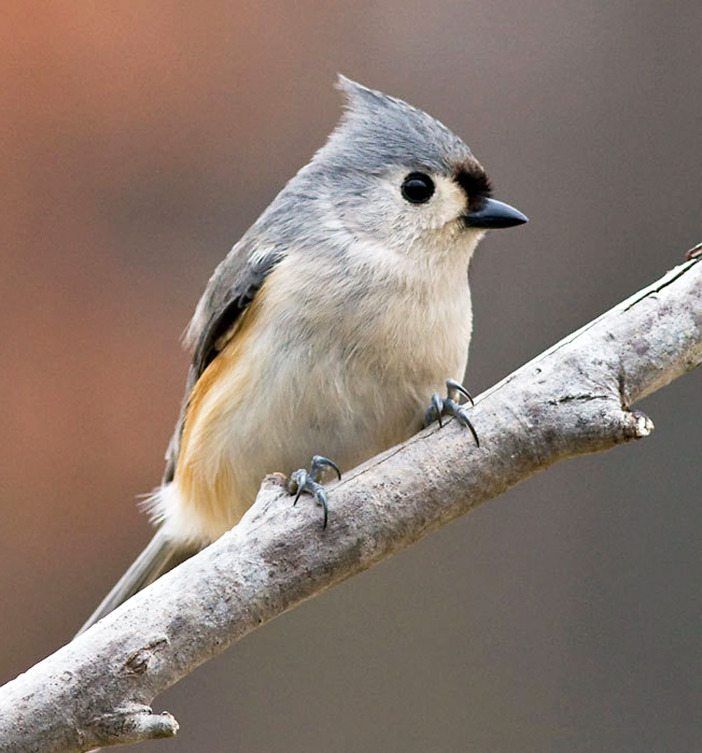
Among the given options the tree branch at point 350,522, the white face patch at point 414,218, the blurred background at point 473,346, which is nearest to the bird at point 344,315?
the white face patch at point 414,218

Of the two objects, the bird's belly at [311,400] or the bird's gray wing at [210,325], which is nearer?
the bird's belly at [311,400]

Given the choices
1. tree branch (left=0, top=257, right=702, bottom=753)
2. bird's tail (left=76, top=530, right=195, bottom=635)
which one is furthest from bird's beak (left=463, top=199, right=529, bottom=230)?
bird's tail (left=76, top=530, right=195, bottom=635)

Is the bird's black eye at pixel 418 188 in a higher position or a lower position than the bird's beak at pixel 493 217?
higher

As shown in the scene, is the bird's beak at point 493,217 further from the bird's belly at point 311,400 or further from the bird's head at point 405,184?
the bird's belly at point 311,400

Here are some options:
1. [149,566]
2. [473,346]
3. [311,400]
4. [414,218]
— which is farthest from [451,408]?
[473,346]

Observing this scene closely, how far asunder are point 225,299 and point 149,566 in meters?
0.60

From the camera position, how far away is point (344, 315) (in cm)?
185

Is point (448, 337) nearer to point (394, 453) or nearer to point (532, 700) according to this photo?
point (394, 453)

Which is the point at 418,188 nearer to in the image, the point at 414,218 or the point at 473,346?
the point at 414,218

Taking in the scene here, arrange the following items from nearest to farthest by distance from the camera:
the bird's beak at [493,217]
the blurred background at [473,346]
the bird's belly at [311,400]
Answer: the bird's belly at [311,400] → the bird's beak at [493,217] → the blurred background at [473,346]

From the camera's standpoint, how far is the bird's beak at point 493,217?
76.7 inches

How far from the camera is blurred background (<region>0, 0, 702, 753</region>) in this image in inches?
113

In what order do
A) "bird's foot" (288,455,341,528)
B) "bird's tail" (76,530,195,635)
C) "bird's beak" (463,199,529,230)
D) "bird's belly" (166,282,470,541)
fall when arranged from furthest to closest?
"bird's tail" (76,530,195,635) → "bird's beak" (463,199,529,230) → "bird's belly" (166,282,470,541) → "bird's foot" (288,455,341,528)

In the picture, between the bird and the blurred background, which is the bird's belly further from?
the blurred background
